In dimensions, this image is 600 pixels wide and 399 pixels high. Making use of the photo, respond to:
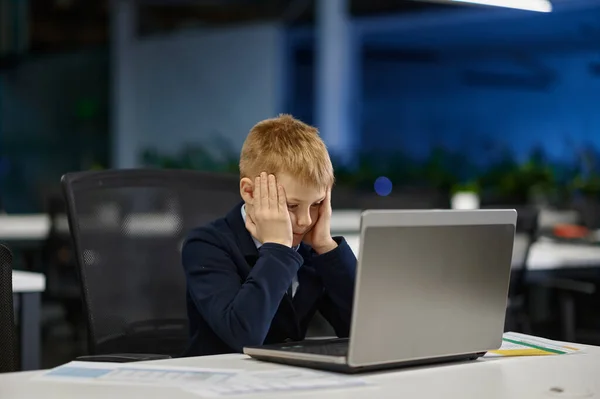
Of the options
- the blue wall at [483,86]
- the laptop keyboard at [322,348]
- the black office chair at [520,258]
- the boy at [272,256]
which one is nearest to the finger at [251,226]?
the boy at [272,256]

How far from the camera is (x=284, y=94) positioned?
9.47 m

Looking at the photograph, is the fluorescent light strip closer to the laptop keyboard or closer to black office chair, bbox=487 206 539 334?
the laptop keyboard

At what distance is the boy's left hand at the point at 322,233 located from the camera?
6.50 feet

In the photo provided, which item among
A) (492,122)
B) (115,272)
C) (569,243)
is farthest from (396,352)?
(492,122)

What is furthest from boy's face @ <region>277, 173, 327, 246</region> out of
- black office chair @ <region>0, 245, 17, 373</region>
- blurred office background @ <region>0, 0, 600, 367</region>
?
blurred office background @ <region>0, 0, 600, 367</region>

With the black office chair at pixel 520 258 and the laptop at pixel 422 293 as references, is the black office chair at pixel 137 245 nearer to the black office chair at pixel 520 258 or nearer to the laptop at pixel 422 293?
the laptop at pixel 422 293

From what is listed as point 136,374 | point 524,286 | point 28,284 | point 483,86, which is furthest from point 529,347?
point 483,86

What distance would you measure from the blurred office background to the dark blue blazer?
2.80m

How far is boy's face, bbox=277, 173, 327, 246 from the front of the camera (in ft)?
6.19

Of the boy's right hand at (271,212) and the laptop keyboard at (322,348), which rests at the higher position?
the boy's right hand at (271,212)

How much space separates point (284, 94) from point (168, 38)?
1.48m

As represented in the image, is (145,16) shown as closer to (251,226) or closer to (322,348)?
(251,226)

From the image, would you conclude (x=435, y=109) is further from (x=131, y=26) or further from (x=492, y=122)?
(x=131, y=26)

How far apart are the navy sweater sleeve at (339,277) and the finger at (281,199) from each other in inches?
7.4
